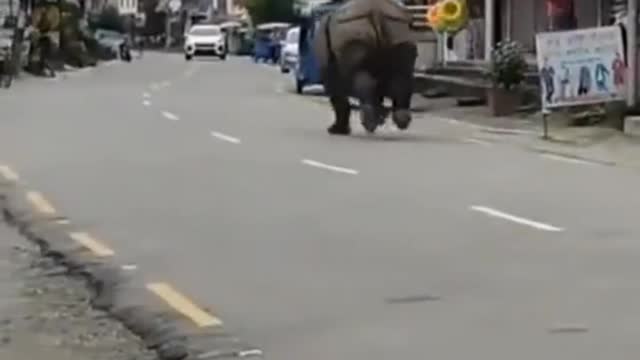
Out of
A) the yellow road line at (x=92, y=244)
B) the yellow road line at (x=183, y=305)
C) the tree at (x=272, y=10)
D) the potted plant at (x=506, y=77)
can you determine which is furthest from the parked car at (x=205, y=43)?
the yellow road line at (x=183, y=305)

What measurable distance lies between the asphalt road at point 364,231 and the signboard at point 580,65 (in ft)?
4.84

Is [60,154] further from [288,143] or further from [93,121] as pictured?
[93,121]

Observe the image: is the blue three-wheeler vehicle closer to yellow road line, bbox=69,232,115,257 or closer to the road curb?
the road curb

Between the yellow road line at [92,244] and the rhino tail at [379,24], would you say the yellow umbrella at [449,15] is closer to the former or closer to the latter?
the rhino tail at [379,24]

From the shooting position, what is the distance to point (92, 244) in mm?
13891

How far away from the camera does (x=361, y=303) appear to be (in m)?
10.9

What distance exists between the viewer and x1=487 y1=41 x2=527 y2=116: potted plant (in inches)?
1219

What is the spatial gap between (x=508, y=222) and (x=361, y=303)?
4.20m

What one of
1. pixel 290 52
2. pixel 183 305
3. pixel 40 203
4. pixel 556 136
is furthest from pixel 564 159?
pixel 290 52

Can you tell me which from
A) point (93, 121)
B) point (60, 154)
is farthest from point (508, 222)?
point (93, 121)

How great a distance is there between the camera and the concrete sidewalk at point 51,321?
382 inches

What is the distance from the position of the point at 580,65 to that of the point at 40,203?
11526mm

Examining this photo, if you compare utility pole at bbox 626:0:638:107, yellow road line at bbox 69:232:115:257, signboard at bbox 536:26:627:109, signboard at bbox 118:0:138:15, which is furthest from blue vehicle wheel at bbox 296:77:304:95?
signboard at bbox 118:0:138:15

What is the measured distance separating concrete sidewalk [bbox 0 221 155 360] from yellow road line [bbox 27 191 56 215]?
2.82 meters
